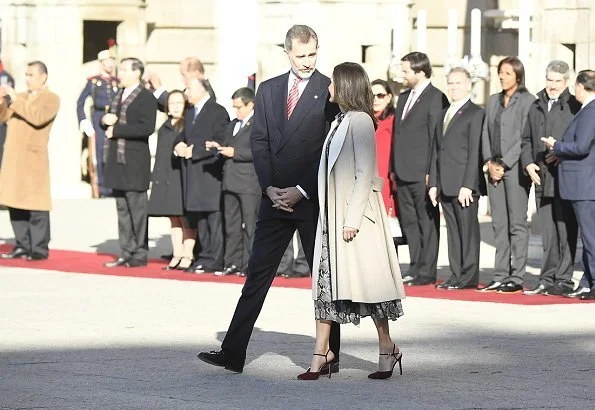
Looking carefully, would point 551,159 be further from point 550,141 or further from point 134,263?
point 134,263

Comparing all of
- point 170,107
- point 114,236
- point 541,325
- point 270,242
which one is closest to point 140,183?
point 170,107

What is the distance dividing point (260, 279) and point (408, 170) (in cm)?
477

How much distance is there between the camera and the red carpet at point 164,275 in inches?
528

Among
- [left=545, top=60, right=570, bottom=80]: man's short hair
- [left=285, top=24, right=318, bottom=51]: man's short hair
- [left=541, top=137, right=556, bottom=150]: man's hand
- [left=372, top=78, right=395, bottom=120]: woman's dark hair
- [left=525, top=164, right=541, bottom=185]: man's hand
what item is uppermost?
[left=285, top=24, right=318, bottom=51]: man's short hair

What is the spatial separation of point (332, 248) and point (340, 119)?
0.70 meters

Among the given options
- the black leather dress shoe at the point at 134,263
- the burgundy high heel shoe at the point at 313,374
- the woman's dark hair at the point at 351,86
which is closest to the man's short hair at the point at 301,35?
the woman's dark hair at the point at 351,86

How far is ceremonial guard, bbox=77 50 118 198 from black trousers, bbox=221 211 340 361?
1358cm

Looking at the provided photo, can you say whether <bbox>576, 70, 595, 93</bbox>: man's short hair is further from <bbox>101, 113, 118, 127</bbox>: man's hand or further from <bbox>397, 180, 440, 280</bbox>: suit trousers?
<bbox>101, 113, 118, 127</bbox>: man's hand

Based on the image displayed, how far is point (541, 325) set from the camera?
11750 mm

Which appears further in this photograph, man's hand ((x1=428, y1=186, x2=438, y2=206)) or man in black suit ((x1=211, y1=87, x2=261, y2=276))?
man in black suit ((x1=211, y1=87, x2=261, y2=276))

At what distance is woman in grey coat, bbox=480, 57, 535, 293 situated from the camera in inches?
547

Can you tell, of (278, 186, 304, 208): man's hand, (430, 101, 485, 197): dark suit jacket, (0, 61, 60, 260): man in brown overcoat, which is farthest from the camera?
(0, 61, 60, 260): man in brown overcoat

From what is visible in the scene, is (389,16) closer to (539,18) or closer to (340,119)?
(539,18)

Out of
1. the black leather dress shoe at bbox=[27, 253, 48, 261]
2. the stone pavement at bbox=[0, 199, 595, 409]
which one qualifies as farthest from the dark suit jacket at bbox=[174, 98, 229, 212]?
the black leather dress shoe at bbox=[27, 253, 48, 261]
